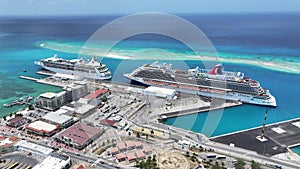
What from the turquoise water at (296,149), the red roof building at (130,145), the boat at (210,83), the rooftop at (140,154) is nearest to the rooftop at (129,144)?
the red roof building at (130,145)

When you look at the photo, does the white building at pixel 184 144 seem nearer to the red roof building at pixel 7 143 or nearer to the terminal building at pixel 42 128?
the terminal building at pixel 42 128

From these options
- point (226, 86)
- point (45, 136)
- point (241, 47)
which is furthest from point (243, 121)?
point (241, 47)

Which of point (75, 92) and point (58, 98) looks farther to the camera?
point (75, 92)

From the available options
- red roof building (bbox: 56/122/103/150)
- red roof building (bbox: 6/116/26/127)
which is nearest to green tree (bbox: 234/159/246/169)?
red roof building (bbox: 56/122/103/150)

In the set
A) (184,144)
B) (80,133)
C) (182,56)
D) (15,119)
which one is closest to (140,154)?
(184,144)

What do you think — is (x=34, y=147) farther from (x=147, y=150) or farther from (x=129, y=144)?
(x=147, y=150)

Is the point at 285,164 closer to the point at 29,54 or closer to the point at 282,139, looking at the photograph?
the point at 282,139
